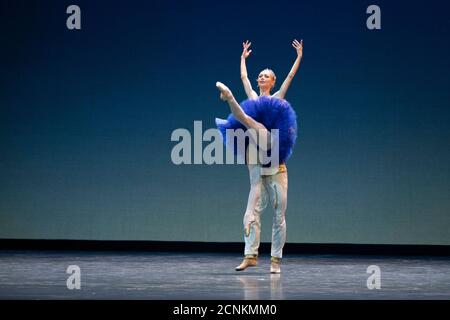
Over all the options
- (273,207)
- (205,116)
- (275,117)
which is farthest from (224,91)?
(205,116)

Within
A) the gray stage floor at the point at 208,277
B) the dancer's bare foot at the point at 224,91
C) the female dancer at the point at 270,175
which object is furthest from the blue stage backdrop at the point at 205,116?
the dancer's bare foot at the point at 224,91

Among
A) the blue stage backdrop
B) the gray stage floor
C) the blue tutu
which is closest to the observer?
the gray stage floor

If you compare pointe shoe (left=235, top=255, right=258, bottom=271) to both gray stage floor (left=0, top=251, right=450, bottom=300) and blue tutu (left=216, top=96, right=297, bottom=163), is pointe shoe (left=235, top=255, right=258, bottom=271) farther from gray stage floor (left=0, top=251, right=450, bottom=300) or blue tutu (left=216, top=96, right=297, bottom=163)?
blue tutu (left=216, top=96, right=297, bottom=163)

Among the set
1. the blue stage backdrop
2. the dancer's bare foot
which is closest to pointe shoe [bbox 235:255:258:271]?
the dancer's bare foot

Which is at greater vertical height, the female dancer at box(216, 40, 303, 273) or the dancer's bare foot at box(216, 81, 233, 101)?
the dancer's bare foot at box(216, 81, 233, 101)

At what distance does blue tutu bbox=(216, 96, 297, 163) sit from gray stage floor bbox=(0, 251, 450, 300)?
0.91 m

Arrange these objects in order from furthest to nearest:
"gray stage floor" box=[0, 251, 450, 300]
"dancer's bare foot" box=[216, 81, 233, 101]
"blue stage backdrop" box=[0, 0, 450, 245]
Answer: "blue stage backdrop" box=[0, 0, 450, 245] < "dancer's bare foot" box=[216, 81, 233, 101] < "gray stage floor" box=[0, 251, 450, 300]

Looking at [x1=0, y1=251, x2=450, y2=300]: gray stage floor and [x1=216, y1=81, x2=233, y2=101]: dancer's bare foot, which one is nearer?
[x1=0, y1=251, x2=450, y2=300]: gray stage floor

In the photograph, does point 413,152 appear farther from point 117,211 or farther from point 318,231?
point 117,211

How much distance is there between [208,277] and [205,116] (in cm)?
239

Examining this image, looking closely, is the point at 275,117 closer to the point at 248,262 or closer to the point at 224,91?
the point at 224,91

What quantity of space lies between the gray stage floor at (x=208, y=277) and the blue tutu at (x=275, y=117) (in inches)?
35.8

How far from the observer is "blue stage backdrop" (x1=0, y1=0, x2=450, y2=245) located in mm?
7660

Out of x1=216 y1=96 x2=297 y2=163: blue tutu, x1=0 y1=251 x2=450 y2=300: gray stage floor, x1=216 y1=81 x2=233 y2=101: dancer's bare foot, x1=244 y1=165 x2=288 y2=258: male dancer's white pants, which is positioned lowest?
x1=0 y1=251 x2=450 y2=300: gray stage floor
